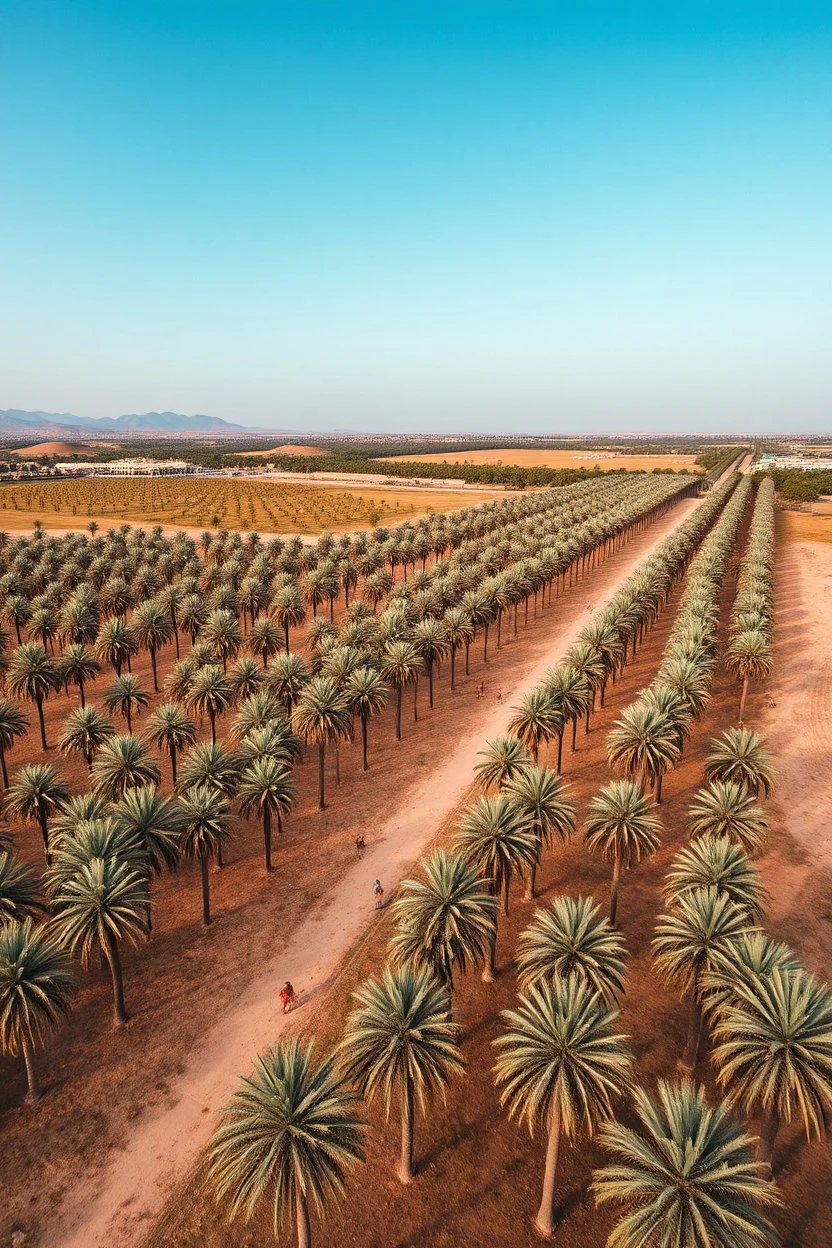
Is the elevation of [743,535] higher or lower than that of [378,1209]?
higher

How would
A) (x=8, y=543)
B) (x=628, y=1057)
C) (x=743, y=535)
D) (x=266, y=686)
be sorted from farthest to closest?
(x=743, y=535)
(x=8, y=543)
(x=266, y=686)
(x=628, y=1057)

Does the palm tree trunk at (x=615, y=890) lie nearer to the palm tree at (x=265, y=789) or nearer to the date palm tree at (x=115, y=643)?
the palm tree at (x=265, y=789)

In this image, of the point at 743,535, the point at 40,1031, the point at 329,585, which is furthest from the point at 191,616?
the point at 743,535

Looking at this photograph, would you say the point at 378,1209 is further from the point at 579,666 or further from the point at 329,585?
the point at 329,585

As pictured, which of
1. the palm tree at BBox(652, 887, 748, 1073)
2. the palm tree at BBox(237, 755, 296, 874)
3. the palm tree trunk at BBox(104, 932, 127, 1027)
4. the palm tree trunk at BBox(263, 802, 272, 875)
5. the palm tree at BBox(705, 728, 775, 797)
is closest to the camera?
the palm tree at BBox(652, 887, 748, 1073)

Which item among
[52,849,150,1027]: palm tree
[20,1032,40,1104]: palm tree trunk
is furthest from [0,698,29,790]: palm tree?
[20,1032,40,1104]: palm tree trunk

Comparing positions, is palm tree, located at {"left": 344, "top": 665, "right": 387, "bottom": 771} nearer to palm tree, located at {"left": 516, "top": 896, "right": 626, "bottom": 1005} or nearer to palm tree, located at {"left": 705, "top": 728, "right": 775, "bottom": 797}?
palm tree, located at {"left": 705, "top": 728, "right": 775, "bottom": 797}
